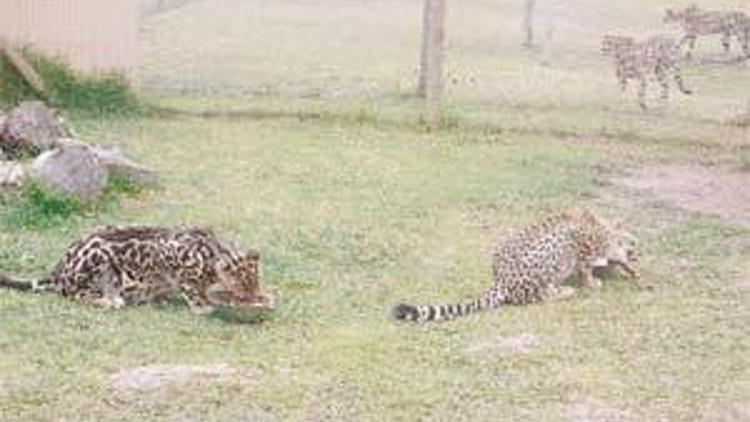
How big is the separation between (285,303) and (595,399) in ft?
6.69

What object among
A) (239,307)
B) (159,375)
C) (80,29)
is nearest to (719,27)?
(80,29)

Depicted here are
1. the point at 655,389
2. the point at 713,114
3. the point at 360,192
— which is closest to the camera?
the point at 655,389

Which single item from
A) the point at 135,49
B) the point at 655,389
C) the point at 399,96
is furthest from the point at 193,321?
the point at 399,96

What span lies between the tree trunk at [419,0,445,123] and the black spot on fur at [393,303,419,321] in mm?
6535

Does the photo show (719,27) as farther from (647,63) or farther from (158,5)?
(158,5)

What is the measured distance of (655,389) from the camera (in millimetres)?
7066

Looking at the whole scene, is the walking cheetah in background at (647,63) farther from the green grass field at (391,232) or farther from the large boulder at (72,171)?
the large boulder at (72,171)

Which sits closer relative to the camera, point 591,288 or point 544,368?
point 544,368

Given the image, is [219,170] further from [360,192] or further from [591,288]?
[591,288]

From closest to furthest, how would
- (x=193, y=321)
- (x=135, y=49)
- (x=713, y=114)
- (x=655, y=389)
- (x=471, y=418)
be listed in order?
1. (x=471, y=418)
2. (x=655, y=389)
3. (x=193, y=321)
4. (x=135, y=49)
5. (x=713, y=114)

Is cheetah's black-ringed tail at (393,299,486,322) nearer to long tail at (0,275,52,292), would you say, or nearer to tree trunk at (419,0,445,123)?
long tail at (0,275,52,292)

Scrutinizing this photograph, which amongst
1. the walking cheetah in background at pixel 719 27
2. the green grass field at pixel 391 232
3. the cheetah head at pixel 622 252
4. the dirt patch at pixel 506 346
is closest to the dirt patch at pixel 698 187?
the green grass field at pixel 391 232

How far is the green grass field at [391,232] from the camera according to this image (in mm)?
6930

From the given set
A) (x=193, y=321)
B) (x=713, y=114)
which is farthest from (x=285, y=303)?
(x=713, y=114)
